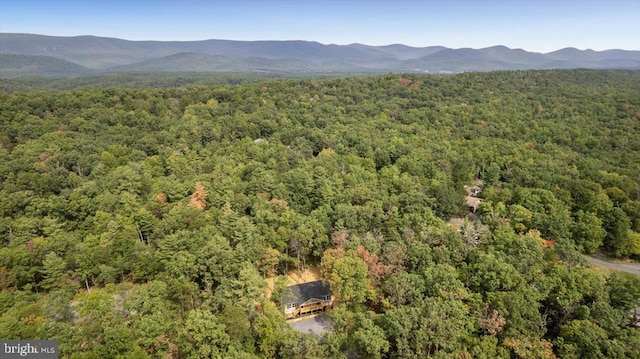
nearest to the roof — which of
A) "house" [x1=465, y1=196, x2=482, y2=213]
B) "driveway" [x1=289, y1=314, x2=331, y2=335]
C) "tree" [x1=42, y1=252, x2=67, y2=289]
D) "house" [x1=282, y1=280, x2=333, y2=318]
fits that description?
"house" [x1=282, y1=280, x2=333, y2=318]

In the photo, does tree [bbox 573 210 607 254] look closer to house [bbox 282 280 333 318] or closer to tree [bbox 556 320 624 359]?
tree [bbox 556 320 624 359]

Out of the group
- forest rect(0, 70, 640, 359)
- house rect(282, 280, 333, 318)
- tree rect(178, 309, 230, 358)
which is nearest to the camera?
tree rect(178, 309, 230, 358)

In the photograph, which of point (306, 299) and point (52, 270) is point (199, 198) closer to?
point (52, 270)

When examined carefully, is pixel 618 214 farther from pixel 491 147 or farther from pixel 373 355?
pixel 373 355

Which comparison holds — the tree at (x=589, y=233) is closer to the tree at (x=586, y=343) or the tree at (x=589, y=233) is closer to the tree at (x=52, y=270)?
the tree at (x=586, y=343)

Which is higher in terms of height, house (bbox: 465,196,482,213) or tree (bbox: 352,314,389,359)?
tree (bbox: 352,314,389,359)

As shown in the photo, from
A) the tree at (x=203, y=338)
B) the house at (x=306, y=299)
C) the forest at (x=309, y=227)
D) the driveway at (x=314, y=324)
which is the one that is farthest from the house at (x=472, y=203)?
the tree at (x=203, y=338)
